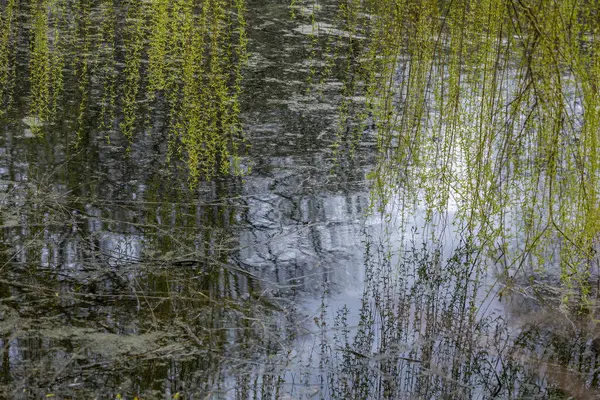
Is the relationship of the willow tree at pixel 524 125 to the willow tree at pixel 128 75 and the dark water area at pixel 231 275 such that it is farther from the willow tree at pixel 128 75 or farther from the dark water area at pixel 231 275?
the willow tree at pixel 128 75

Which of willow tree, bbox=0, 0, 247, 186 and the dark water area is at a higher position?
willow tree, bbox=0, 0, 247, 186

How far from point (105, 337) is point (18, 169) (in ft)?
4.28

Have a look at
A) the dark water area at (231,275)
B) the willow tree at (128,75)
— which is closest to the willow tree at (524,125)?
the dark water area at (231,275)

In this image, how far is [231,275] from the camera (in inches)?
106

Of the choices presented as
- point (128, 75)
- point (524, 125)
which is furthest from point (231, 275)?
point (128, 75)

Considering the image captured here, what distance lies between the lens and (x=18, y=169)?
335cm

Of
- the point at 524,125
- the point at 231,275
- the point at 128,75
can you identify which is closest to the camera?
the point at 524,125

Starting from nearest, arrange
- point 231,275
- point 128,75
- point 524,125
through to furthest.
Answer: point 524,125, point 231,275, point 128,75

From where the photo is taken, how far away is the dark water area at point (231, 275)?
2.19 meters

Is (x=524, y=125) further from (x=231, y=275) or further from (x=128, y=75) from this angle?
(x=128, y=75)

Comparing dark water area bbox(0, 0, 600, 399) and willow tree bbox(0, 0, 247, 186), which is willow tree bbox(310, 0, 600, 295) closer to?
dark water area bbox(0, 0, 600, 399)

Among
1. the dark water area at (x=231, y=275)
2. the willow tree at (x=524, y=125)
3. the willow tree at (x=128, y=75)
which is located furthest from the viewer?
the willow tree at (x=128, y=75)

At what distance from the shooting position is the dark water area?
2193 millimetres

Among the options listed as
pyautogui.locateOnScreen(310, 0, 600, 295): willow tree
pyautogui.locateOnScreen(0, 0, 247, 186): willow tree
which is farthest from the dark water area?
pyautogui.locateOnScreen(310, 0, 600, 295): willow tree
